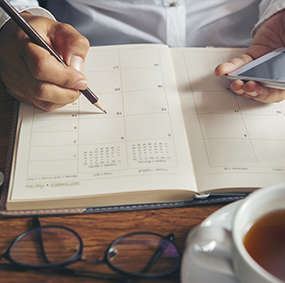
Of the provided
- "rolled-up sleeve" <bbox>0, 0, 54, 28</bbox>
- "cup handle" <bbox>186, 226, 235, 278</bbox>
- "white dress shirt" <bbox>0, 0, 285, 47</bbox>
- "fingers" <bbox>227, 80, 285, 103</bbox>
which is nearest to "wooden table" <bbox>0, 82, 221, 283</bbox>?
"cup handle" <bbox>186, 226, 235, 278</bbox>

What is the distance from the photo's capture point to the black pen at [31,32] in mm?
426

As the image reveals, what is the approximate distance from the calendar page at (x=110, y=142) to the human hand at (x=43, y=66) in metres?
0.04

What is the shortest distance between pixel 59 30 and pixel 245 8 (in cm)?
56

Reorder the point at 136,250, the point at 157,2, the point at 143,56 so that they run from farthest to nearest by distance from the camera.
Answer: the point at 157,2 < the point at 143,56 < the point at 136,250

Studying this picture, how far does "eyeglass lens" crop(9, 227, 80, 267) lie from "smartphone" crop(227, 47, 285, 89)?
1.36 feet

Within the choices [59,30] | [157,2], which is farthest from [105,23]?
[59,30]

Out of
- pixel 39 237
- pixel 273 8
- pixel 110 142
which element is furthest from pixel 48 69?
pixel 273 8

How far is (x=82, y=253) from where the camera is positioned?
0.38 meters

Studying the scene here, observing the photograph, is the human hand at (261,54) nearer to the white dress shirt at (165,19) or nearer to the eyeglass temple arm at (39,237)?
the white dress shirt at (165,19)

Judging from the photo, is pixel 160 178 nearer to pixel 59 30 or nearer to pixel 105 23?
pixel 59 30

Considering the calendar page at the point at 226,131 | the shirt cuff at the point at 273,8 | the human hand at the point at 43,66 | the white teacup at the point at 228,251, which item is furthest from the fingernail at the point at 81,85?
the shirt cuff at the point at 273,8

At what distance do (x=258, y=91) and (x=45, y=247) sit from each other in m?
0.44

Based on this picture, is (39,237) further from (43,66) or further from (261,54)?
(261,54)

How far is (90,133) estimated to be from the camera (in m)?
0.49
